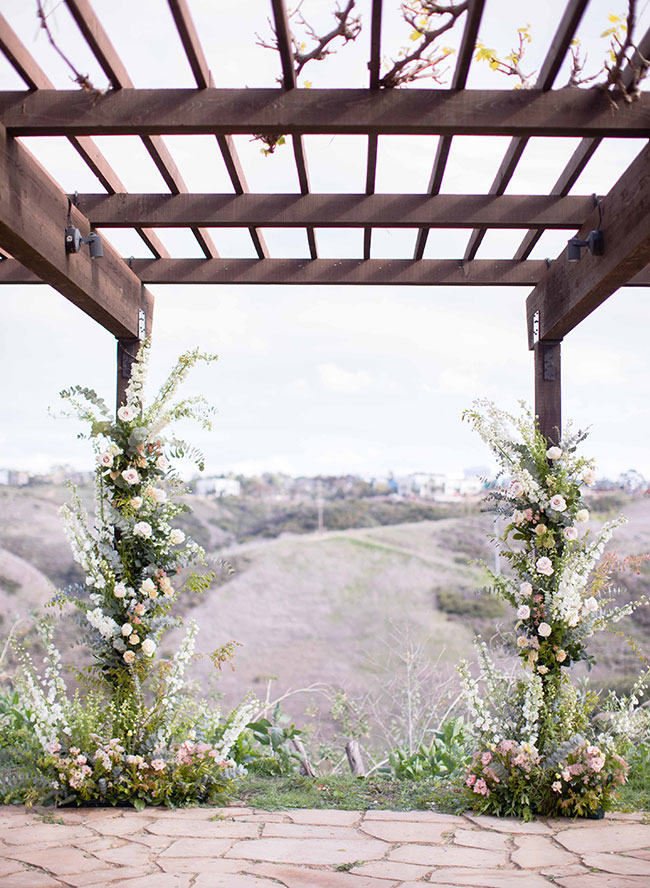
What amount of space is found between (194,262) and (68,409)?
1101 millimetres

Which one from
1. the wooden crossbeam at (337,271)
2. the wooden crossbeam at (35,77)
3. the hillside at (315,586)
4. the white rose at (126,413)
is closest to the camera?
the wooden crossbeam at (35,77)

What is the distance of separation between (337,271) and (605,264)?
1.60 metres

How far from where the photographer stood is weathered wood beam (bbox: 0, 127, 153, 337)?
2.95 m

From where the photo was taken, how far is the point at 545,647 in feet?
13.0

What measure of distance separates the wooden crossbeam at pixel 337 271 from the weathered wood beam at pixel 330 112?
1.66 metres

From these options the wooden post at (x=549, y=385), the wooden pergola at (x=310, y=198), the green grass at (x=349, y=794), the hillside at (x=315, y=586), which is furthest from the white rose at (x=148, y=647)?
the hillside at (x=315, y=586)

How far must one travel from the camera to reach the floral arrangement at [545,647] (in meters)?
3.74

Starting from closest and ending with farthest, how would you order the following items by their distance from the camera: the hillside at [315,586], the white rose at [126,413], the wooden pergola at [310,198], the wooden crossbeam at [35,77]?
the wooden crossbeam at [35,77]
the wooden pergola at [310,198]
the white rose at [126,413]
the hillside at [315,586]

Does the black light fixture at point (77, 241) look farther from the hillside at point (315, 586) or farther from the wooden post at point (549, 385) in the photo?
the hillside at point (315, 586)

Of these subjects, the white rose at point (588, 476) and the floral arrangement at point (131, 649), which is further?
the white rose at point (588, 476)

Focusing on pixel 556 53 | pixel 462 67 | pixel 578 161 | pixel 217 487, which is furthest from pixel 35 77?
pixel 217 487

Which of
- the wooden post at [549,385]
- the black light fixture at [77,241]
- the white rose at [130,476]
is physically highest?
the black light fixture at [77,241]

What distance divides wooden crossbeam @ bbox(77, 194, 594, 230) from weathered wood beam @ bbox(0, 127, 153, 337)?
0.33 m

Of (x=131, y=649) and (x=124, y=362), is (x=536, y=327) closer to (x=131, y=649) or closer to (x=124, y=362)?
(x=124, y=362)
